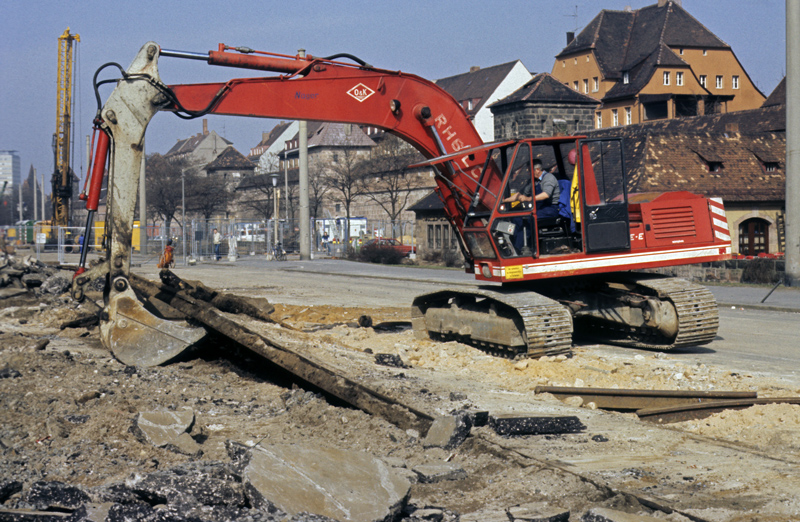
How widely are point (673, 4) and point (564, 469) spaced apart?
85225 millimetres

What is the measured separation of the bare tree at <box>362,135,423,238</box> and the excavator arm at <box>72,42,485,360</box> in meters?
50.2

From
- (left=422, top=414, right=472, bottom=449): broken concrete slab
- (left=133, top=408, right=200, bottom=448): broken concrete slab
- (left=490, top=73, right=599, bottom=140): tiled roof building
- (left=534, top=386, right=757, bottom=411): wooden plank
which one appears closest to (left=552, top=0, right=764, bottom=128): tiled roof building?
(left=490, top=73, right=599, bottom=140): tiled roof building

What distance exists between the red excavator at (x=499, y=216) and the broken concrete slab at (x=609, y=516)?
18.1 ft

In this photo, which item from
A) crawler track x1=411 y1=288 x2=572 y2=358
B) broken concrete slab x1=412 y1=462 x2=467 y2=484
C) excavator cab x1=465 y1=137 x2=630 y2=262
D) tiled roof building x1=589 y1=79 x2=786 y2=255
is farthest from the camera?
tiled roof building x1=589 y1=79 x2=786 y2=255

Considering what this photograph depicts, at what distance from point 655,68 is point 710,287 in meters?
55.3

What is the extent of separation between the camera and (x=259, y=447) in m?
5.11

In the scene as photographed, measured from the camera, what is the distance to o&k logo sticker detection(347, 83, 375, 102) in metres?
11.1

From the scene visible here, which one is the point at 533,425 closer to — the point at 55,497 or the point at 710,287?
the point at 55,497

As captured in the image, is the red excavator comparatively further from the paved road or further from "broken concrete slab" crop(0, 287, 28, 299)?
"broken concrete slab" crop(0, 287, 28, 299)

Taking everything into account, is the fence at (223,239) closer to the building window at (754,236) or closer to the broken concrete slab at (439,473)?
the building window at (754,236)

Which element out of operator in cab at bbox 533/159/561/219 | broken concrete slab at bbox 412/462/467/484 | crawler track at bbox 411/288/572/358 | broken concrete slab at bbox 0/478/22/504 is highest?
operator in cab at bbox 533/159/561/219

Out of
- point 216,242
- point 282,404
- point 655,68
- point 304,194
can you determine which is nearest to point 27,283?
point 282,404

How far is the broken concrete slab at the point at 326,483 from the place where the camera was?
4531 mm

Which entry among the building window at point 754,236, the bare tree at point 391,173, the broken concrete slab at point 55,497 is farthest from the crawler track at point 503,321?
the bare tree at point 391,173
